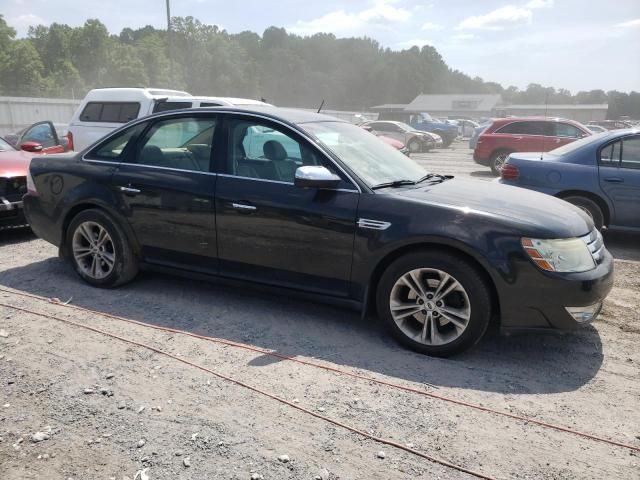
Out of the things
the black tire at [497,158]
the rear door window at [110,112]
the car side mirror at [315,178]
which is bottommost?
the black tire at [497,158]

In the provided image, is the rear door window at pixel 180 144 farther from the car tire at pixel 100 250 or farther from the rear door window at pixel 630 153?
the rear door window at pixel 630 153

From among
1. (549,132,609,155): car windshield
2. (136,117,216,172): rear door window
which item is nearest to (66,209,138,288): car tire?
(136,117,216,172): rear door window

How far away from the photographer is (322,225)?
13.0 ft

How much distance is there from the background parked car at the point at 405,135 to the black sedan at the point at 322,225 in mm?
20377

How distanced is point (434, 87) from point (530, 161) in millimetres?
132961

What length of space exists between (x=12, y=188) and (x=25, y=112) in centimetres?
2344

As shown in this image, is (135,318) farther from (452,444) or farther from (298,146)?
(452,444)

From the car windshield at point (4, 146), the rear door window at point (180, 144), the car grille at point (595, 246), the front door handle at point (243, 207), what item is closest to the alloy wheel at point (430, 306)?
the car grille at point (595, 246)

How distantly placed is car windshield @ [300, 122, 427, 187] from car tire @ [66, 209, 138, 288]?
200 centimetres

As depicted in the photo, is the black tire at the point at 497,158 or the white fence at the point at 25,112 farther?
the white fence at the point at 25,112

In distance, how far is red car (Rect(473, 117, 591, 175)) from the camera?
49.0 ft

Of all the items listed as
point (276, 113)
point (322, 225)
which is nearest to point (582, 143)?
point (276, 113)

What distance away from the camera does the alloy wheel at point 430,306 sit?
368 centimetres

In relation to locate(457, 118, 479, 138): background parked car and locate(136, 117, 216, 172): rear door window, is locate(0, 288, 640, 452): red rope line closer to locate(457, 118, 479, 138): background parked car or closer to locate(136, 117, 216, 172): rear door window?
locate(136, 117, 216, 172): rear door window
